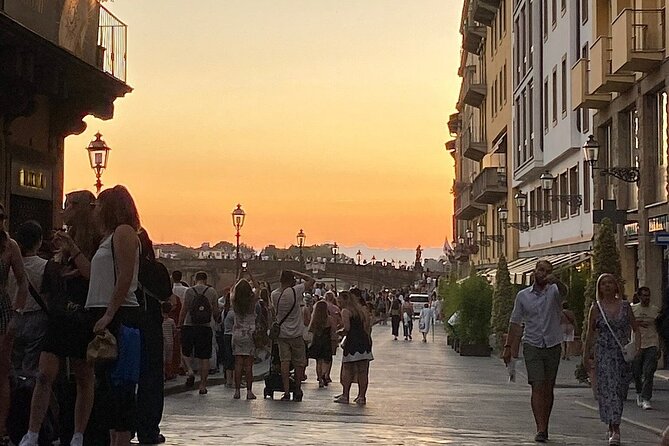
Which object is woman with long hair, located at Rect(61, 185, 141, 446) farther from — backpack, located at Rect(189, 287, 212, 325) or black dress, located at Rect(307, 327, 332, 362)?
black dress, located at Rect(307, 327, 332, 362)

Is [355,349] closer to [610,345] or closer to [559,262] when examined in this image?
[610,345]

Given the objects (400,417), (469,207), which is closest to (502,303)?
(400,417)

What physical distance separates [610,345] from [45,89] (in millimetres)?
9263

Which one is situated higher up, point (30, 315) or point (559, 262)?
point (559, 262)

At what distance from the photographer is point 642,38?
95.3 ft

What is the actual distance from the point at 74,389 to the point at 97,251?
7.81ft

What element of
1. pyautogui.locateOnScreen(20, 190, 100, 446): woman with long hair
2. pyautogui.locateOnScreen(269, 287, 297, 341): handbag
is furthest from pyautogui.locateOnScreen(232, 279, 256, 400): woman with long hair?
pyautogui.locateOnScreen(20, 190, 100, 446): woman with long hair

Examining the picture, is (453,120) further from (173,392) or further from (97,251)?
(97,251)

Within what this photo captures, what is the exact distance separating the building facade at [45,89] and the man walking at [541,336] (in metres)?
7.24

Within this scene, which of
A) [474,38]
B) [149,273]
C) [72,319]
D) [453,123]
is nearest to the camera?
[72,319]

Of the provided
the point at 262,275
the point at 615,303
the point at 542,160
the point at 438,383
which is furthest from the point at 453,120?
the point at 615,303

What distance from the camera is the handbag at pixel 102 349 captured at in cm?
903

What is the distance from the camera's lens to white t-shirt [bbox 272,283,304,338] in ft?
64.0

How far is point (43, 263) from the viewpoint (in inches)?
446
